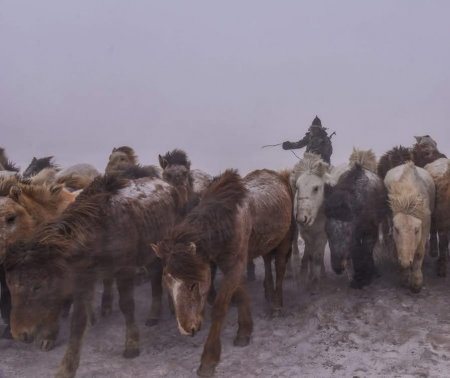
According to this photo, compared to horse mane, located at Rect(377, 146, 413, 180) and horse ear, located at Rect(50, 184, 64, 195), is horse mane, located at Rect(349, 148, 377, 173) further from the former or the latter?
horse ear, located at Rect(50, 184, 64, 195)

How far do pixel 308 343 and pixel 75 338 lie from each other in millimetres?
3013

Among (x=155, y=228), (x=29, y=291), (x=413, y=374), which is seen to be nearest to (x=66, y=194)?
(x=155, y=228)

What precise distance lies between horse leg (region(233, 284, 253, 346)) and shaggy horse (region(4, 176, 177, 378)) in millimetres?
1387

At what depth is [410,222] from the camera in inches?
269

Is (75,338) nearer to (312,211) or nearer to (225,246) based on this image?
(225,246)

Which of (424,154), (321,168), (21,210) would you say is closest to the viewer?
(21,210)

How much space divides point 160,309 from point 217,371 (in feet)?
6.54

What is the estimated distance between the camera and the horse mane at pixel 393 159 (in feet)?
30.8

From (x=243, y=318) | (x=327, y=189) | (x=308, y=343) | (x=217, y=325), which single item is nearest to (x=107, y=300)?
(x=243, y=318)

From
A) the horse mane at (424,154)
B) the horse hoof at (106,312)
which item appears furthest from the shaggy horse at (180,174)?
the horse mane at (424,154)

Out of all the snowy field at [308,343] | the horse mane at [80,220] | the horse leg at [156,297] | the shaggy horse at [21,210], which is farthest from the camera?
the horse leg at [156,297]

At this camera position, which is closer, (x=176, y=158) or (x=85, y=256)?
(x=85, y=256)

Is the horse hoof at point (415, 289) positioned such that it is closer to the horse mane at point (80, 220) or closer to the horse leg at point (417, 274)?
the horse leg at point (417, 274)

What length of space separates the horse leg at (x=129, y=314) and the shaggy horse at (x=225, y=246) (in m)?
1.17
